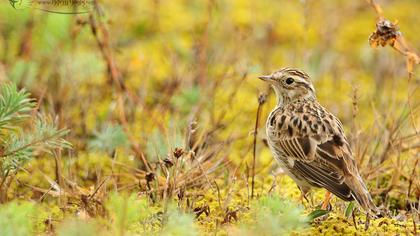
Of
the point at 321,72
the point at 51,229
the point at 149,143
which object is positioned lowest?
the point at 51,229

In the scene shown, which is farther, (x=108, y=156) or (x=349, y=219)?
(x=108, y=156)

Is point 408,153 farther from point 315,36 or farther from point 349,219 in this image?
point 315,36

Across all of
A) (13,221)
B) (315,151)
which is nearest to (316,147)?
(315,151)

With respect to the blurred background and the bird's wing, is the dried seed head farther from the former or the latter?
the bird's wing

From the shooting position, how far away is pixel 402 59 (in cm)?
776

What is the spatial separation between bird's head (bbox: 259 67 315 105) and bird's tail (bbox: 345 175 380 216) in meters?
1.14

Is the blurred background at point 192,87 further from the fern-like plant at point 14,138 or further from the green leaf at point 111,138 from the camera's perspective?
the fern-like plant at point 14,138

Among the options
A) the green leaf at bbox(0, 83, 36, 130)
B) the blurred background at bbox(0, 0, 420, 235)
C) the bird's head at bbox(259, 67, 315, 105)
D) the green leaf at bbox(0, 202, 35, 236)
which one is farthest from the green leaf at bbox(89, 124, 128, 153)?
the green leaf at bbox(0, 202, 35, 236)

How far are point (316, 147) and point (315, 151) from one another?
43 millimetres

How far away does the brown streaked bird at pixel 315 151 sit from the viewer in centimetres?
430

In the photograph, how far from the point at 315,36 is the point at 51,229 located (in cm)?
493

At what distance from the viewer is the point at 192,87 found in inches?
263

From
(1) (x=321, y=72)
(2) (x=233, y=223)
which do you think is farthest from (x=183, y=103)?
(2) (x=233, y=223)

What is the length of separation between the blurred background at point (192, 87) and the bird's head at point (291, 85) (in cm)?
28
